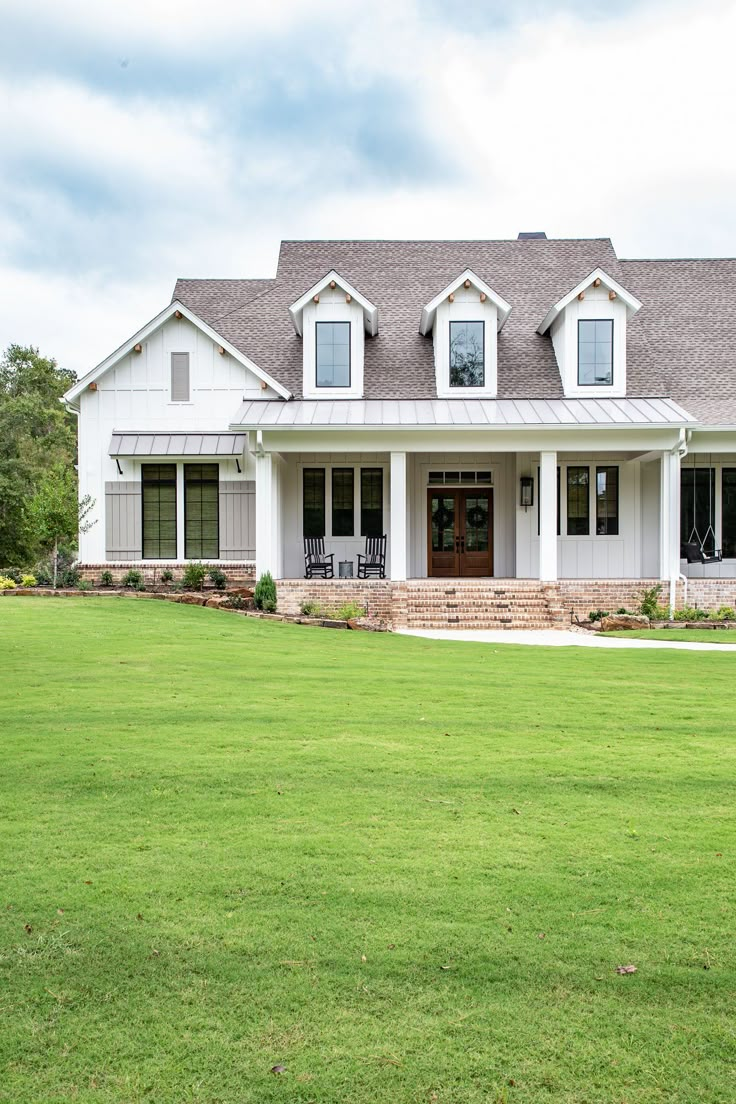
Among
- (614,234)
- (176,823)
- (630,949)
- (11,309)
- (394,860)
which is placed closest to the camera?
(630,949)

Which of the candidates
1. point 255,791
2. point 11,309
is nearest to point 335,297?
point 255,791

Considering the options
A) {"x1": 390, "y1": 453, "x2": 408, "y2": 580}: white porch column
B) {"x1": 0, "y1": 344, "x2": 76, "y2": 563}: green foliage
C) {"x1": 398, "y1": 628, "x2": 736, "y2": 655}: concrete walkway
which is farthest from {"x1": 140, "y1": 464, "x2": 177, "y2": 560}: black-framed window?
{"x1": 0, "y1": 344, "x2": 76, "y2": 563}: green foliage

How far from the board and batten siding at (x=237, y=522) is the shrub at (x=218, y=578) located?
556mm

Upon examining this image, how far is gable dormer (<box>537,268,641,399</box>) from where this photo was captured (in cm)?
1984

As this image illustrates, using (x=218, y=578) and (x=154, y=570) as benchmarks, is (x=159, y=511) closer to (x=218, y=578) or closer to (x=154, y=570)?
(x=154, y=570)

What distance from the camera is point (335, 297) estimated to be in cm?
1980

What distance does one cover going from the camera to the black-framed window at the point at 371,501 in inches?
805

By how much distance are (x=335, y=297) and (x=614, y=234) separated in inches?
1947

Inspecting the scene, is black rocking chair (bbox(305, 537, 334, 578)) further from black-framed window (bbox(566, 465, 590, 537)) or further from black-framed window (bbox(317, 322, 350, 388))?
black-framed window (bbox(566, 465, 590, 537))

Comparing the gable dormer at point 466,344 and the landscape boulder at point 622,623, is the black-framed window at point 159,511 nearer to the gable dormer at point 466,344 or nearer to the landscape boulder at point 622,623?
the gable dormer at point 466,344

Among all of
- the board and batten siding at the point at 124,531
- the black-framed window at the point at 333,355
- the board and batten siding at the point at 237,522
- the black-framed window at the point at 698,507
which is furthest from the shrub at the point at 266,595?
the black-framed window at the point at 698,507

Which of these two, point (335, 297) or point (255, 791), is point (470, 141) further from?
point (255, 791)

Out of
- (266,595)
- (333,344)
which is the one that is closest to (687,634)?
(266,595)

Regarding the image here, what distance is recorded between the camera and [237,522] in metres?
19.3
